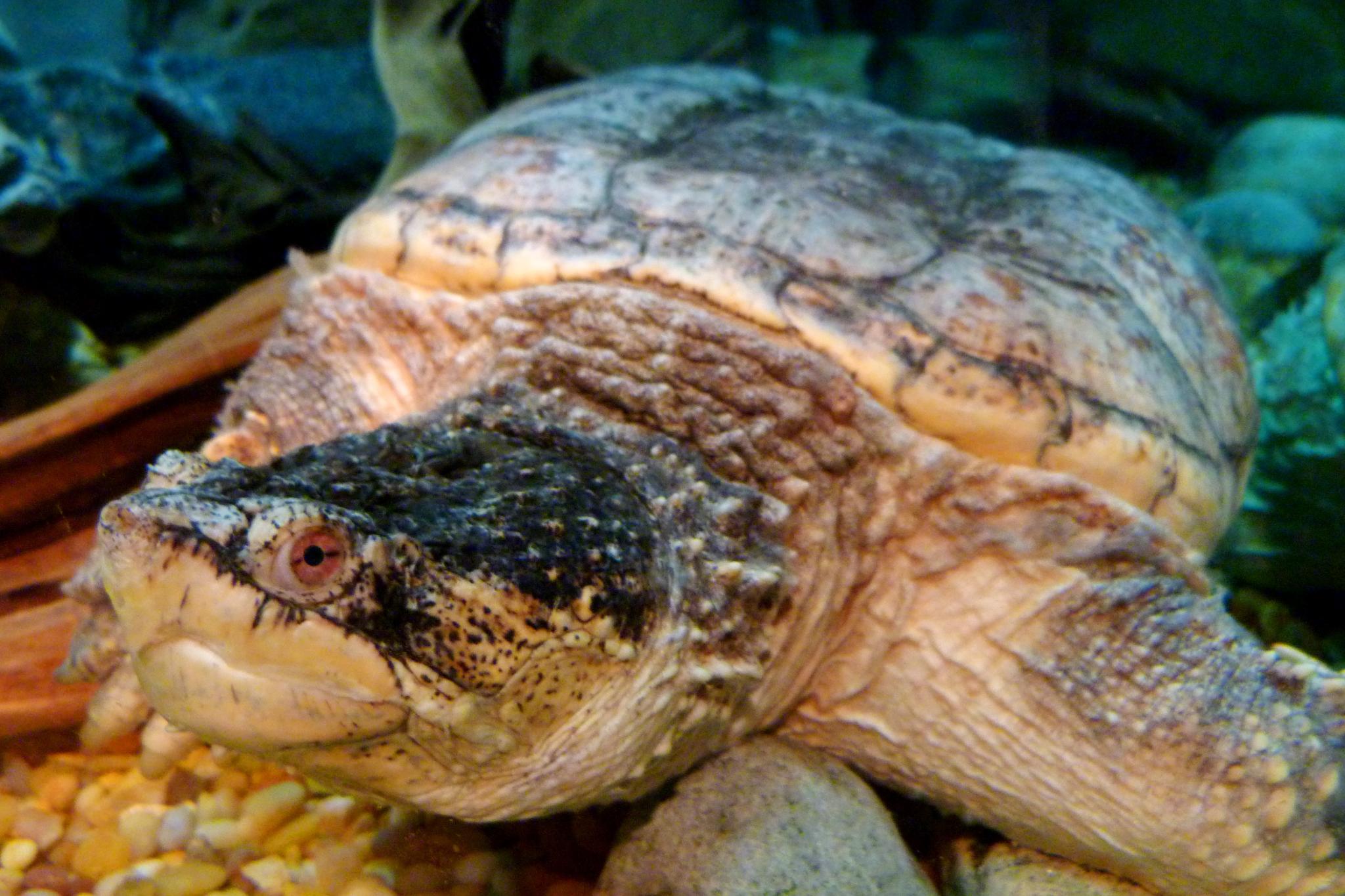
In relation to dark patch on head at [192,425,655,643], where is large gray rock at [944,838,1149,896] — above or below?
below

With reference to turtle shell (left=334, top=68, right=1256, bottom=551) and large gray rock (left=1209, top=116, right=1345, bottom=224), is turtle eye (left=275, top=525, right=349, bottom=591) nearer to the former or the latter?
turtle shell (left=334, top=68, right=1256, bottom=551)

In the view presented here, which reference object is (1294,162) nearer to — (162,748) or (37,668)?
(162,748)

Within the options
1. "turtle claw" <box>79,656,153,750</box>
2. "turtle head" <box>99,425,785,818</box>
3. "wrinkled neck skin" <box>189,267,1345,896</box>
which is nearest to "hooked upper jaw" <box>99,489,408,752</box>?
"turtle head" <box>99,425,785,818</box>

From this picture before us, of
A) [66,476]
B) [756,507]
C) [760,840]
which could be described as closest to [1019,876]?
[760,840]

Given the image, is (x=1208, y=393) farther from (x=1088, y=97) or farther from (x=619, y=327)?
(x=1088, y=97)

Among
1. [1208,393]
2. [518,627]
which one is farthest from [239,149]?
[1208,393]

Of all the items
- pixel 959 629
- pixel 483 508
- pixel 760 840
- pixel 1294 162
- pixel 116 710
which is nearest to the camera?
pixel 483 508
